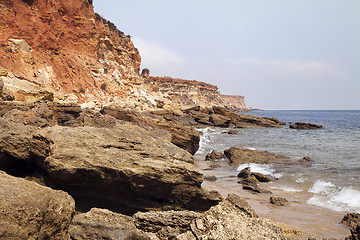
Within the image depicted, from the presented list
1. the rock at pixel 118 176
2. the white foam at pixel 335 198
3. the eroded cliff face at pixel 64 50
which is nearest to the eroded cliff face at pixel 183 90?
the eroded cliff face at pixel 64 50

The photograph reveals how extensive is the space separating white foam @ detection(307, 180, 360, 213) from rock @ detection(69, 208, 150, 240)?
658 centimetres

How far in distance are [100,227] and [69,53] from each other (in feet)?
109

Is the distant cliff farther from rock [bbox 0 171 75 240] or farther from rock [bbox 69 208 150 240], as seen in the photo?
rock [bbox 0 171 75 240]

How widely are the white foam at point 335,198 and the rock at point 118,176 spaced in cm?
484

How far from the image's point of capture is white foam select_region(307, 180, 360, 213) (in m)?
7.19

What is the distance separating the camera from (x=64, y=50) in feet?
102

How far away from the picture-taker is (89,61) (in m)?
33.4

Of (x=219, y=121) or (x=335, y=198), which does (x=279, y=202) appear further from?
(x=219, y=121)

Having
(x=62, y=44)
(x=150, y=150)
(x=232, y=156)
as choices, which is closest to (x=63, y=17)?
(x=62, y=44)

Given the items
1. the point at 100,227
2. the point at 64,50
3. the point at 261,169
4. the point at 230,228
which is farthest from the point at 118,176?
the point at 64,50

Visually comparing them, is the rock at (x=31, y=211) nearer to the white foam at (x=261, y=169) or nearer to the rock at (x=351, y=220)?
the rock at (x=351, y=220)

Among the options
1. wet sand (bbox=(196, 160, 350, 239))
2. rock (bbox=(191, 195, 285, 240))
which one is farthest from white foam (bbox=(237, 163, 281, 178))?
rock (bbox=(191, 195, 285, 240))

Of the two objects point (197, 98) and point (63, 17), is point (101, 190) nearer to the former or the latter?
point (63, 17)

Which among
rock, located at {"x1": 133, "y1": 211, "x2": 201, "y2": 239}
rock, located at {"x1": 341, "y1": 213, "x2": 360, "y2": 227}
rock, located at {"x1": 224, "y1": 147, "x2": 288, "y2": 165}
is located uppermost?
rock, located at {"x1": 133, "y1": 211, "x2": 201, "y2": 239}
